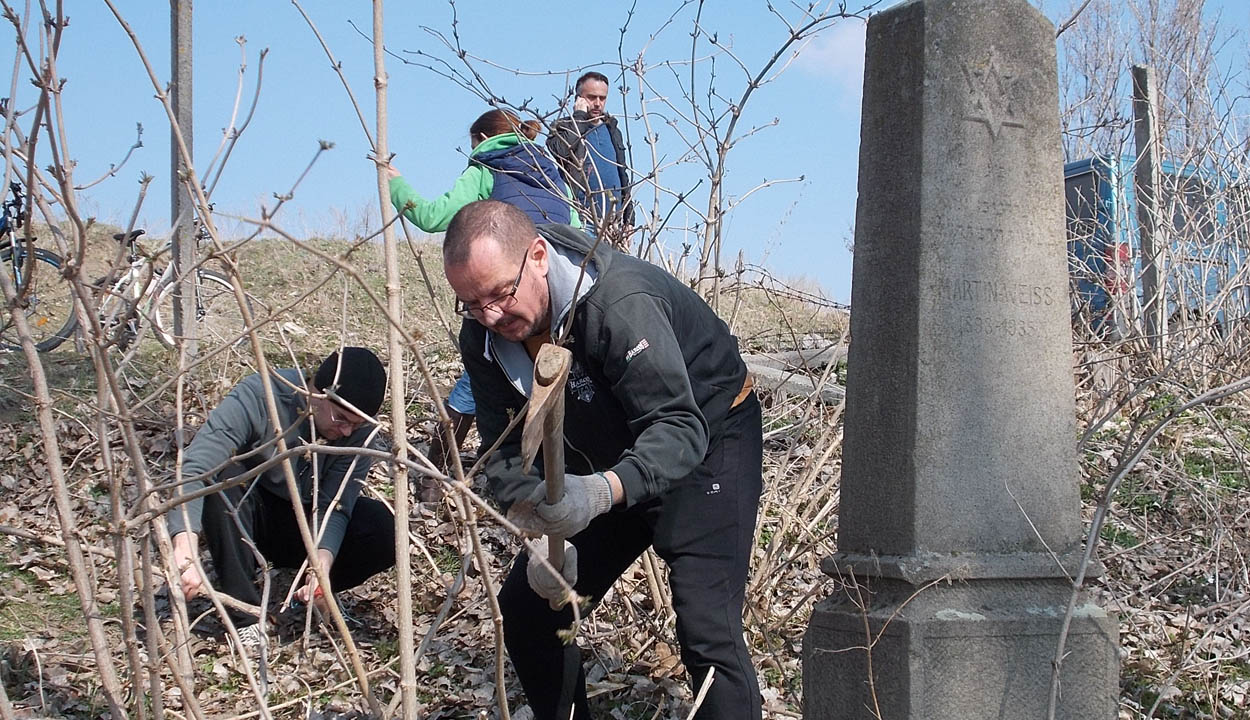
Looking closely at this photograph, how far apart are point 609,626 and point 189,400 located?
2.89 metres

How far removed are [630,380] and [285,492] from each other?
8.00ft

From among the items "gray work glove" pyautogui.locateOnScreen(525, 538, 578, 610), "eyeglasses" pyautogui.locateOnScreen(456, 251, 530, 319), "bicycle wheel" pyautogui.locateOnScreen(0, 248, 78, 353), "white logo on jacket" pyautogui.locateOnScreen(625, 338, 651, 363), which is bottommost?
"gray work glove" pyautogui.locateOnScreen(525, 538, 578, 610)

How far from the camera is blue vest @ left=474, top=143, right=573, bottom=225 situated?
194 inches

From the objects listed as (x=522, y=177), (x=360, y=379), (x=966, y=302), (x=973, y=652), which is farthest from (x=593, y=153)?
(x=973, y=652)

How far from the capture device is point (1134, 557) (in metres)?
4.95

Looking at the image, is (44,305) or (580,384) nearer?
(580,384)

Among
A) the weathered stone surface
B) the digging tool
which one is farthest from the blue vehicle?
the digging tool

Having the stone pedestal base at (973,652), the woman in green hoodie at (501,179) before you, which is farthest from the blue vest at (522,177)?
the stone pedestal base at (973,652)

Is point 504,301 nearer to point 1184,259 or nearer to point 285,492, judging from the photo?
point 285,492

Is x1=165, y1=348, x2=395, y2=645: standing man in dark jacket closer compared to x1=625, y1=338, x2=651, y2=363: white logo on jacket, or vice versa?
x1=625, y1=338, x2=651, y2=363: white logo on jacket

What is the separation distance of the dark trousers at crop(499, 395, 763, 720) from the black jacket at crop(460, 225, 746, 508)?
0.13 m

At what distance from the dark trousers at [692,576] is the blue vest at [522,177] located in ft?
7.05

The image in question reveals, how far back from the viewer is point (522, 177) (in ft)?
16.7

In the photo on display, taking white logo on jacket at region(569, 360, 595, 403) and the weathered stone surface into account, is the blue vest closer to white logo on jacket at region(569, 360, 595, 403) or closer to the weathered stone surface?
white logo on jacket at region(569, 360, 595, 403)
